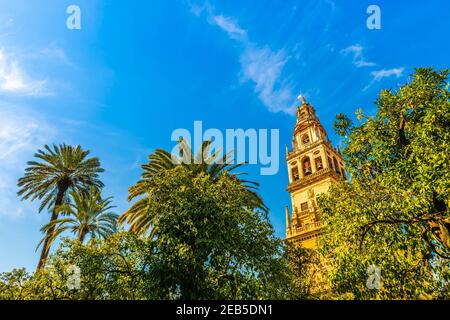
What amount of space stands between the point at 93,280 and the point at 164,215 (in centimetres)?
324

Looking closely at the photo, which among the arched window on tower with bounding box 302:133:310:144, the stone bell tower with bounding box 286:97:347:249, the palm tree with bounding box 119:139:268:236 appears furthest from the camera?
the arched window on tower with bounding box 302:133:310:144

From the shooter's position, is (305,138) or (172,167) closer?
(172,167)

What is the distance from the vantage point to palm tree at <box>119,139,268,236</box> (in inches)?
742

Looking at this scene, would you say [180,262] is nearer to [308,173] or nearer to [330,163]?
[308,173]

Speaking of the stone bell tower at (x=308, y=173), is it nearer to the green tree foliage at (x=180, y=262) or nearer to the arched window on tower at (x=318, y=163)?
the arched window on tower at (x=318, y=163)

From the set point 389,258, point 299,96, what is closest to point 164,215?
point 389,258

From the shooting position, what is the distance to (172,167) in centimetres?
1991

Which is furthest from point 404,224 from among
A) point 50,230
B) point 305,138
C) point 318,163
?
point 305,138

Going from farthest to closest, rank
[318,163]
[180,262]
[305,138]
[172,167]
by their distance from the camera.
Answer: [305,138], [318,163], [172,167], [180,262]

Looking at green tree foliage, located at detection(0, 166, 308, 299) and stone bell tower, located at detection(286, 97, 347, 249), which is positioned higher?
stone bell tower, located at detection(286, 97, 347, 249)

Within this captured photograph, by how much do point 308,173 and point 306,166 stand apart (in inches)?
48.9

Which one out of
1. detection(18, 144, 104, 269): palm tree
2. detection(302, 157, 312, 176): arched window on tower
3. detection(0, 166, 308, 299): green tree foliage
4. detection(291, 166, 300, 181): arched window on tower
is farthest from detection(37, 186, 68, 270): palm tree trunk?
detection(302, 157, 312, 176): arched window on tower

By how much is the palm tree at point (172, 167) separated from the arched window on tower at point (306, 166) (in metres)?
17.4

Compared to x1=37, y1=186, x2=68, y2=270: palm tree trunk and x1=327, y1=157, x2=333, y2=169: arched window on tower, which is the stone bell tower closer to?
x1=327, y1=157, x2=333, y2=169: arched window on tower
